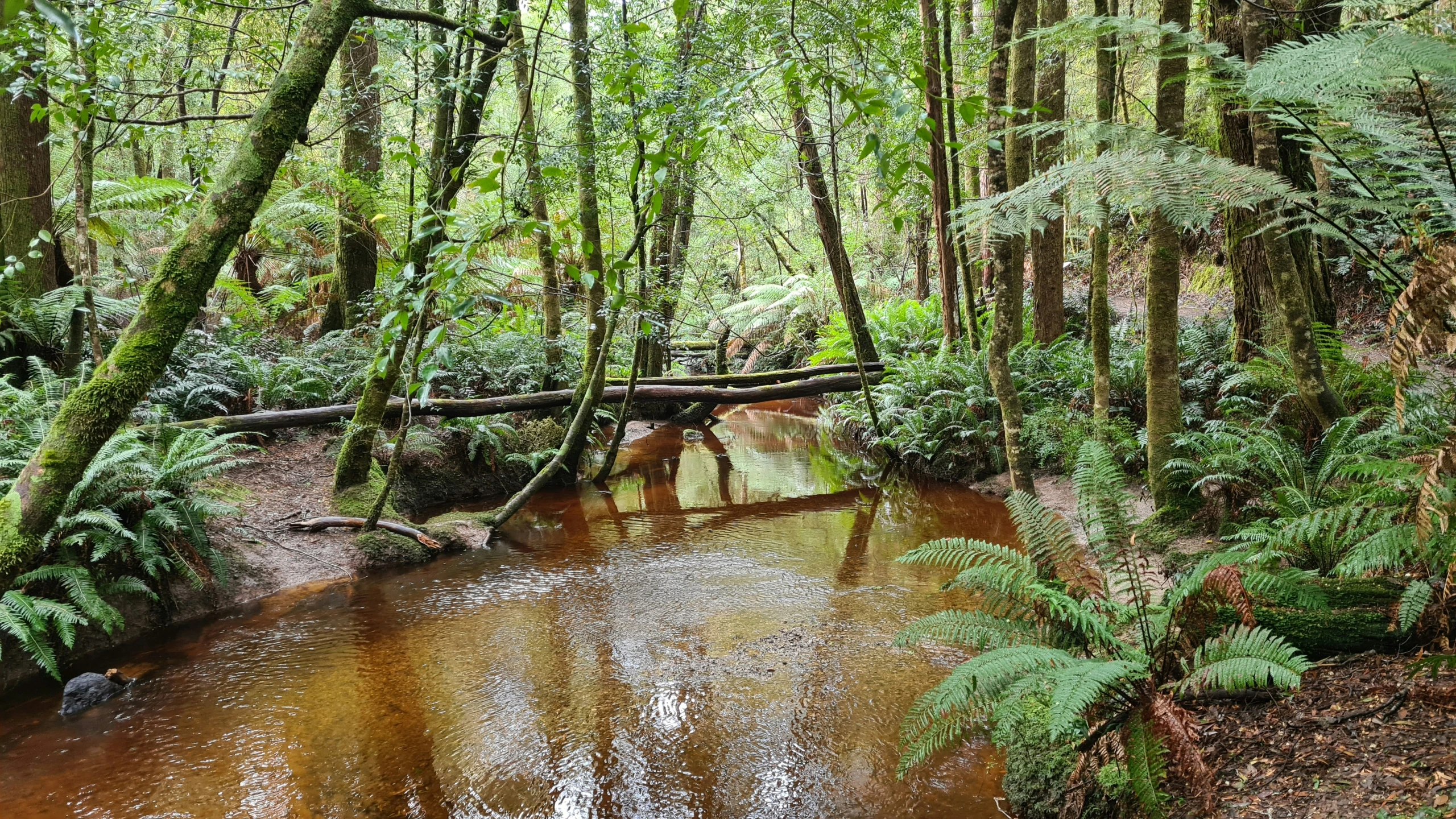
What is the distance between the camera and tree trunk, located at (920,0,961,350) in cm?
777

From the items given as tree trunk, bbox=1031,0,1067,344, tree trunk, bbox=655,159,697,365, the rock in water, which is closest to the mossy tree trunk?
tree trunk, bbox=1031,0,1067,344

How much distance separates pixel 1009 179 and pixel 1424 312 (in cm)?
459

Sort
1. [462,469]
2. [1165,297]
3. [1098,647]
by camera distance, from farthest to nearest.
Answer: [462,469] < [1165,297] < [1098,647]

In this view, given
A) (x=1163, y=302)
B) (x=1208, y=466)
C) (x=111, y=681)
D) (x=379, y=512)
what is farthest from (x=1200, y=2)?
(x=111, y=681)

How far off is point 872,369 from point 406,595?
22.5 feet

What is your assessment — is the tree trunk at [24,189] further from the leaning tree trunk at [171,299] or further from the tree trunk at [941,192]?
the tree trunk at [941,192]

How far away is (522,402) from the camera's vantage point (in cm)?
892

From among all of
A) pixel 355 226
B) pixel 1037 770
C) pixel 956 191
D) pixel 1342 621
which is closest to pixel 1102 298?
pixel 956 191

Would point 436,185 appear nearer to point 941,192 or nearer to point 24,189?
point 24,189

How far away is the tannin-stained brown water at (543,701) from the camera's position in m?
3.15

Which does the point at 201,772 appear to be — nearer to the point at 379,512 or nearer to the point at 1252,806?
the point at 379,512

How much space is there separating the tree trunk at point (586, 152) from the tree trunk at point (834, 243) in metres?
2.69

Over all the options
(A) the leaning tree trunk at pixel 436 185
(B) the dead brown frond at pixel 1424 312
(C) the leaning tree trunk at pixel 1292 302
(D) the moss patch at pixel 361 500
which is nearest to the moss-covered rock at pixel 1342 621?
(B) the dead brown frond at pixel 1424 312

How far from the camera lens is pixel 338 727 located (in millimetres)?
3758
